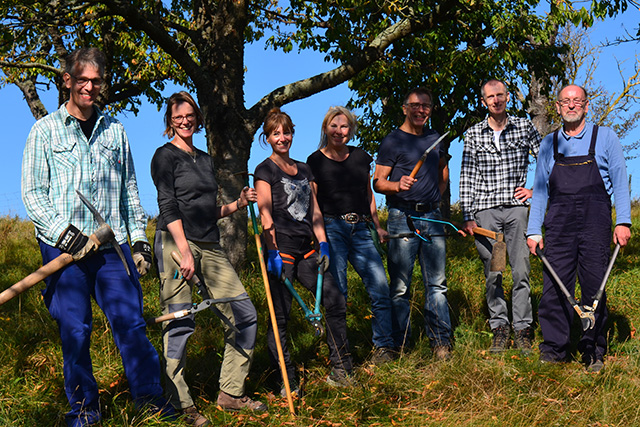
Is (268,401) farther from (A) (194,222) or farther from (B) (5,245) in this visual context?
(B) (5,245)

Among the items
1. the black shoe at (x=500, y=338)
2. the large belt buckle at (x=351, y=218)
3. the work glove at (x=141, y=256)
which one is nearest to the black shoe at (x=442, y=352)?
the black shoe at (x=500, y=338)

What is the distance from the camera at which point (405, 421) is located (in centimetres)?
422

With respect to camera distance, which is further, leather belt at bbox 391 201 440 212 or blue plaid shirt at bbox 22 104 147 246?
leather belt at bbox 391 201 440 212

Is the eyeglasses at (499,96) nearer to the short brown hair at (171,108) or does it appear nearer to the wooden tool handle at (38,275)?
the short brown hair at (171,108)

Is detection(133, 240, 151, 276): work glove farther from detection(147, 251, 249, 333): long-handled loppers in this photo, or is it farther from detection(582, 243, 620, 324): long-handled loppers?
detection(582, 243, 620, 324): long-handled loppers

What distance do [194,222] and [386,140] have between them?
202 centimetres

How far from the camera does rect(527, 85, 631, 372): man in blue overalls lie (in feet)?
16.9

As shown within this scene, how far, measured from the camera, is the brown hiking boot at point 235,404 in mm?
4445

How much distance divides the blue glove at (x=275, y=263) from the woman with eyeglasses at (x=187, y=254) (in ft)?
0.96

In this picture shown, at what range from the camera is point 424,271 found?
550cm

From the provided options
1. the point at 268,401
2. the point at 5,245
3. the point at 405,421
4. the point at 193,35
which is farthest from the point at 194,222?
the point at 5,245

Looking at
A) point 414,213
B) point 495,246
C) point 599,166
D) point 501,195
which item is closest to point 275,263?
point 414,213

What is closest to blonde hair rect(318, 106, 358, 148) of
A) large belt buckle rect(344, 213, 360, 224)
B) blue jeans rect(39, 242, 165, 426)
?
large belt buckle rect(344, 213, 360, 224)

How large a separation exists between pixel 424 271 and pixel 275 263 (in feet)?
5.12
